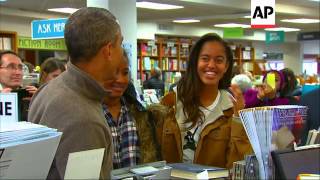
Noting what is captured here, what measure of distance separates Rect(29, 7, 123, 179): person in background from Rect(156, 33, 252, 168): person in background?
29.7 inches

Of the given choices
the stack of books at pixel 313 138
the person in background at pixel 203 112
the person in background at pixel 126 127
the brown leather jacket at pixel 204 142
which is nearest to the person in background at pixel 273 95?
the person in background at pixel 203 112

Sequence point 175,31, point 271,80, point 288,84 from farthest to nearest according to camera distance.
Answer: point 175,31
point 288,84
point 271,80

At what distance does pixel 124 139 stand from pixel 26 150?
3.15 feet

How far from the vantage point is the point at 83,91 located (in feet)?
5.21

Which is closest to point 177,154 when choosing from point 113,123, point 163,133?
point 163,133

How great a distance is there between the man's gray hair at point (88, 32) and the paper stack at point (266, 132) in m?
0.56

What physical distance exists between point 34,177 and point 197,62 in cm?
149

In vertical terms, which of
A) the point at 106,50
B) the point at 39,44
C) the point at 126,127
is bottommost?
the point at 126,127

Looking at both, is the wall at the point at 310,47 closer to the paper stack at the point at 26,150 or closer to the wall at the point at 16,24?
the wall at the point at 16,24

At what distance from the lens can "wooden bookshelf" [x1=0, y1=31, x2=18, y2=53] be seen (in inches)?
428

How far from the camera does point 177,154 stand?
235cm

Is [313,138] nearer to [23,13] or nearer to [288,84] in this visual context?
[288,84]

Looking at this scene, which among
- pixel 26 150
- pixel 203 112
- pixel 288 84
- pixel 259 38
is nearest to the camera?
pixel 26 150

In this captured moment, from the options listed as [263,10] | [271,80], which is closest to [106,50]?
[271,80]
